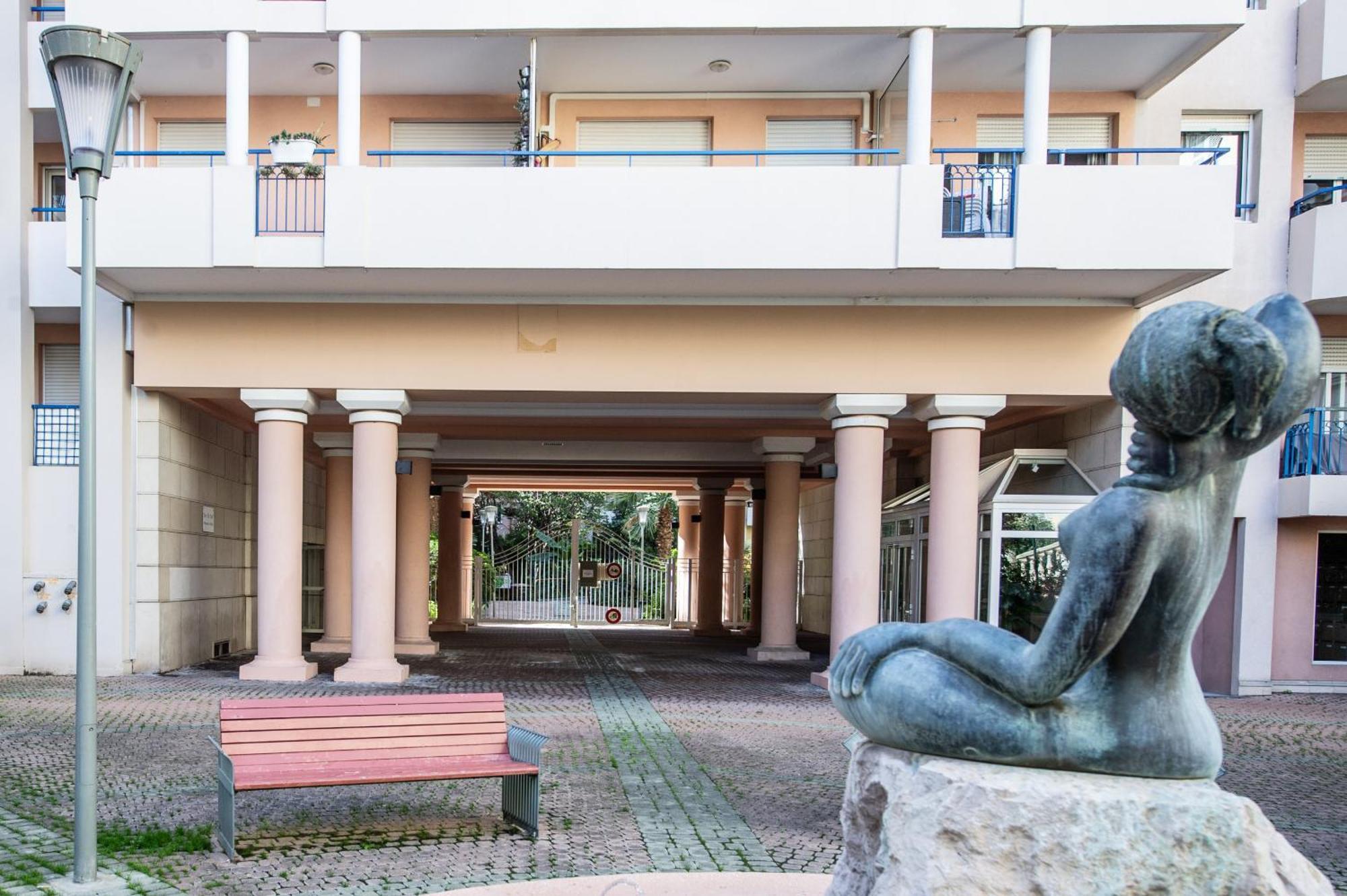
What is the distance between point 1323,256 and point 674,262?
856cm

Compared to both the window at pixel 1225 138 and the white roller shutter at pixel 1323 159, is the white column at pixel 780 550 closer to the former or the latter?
the window at pixel 1225 138

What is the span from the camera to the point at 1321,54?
1402 cm

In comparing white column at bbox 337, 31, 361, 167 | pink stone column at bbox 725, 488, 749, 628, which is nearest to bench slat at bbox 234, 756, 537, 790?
A: white column at bbox 337, 31, 361, 167

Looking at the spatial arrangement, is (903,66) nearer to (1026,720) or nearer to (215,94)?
(215,94)

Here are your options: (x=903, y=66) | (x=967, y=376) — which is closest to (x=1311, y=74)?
(x=903, y=66)

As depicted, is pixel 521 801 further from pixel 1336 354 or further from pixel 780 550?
pixel 1336 354

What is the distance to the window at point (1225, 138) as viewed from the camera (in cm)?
1459

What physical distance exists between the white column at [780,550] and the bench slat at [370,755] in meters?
10.7

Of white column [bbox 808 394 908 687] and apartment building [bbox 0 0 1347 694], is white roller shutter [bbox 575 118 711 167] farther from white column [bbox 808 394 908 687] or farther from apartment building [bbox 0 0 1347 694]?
white column [bbox 808 394 908 687]

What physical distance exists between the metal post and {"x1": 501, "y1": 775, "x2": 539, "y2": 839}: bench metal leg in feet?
7.16

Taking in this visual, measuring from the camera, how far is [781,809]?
7.05 meters

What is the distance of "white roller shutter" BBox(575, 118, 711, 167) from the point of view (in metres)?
15.1

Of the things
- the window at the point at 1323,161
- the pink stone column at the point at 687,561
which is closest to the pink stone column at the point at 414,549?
the pink stone column at the point at 687,561

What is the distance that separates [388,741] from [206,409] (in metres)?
10.6
